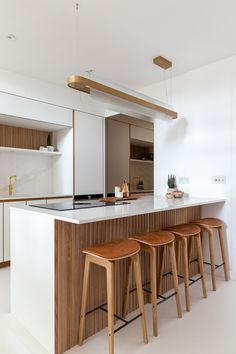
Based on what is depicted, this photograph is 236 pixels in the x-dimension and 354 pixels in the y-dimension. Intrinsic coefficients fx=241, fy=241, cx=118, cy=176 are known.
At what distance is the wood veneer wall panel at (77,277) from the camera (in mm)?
1666

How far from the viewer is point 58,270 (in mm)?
1662

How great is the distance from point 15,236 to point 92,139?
251 centimetres

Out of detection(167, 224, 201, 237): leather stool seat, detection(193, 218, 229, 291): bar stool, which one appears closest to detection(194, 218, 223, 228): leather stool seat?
detection(193, 218, 229, 291): bar stool

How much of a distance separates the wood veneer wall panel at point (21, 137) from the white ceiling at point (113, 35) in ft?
3.20

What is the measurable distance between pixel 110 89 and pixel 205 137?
1.66m

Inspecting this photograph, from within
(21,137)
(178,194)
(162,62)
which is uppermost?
(162,62)

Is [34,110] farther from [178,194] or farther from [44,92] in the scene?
[178,194]

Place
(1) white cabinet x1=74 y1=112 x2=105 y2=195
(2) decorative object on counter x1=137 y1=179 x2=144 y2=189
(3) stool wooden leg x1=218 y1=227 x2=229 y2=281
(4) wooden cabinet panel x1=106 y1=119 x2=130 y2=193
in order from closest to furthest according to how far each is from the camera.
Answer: (3) stool wooden leg x1=218 y1=227 x2=229 y2=281 < (1) white cabinet x1=74 y1=112 x2=105 y2=195 < (4) wooden cabinet panel x1=106 y1=119 x2=130 y2=193 < (2) decorative object on counter x1=137 y1=179 x2=144 y2=189

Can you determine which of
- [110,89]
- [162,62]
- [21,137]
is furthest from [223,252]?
[21,137]

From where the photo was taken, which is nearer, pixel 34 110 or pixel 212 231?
pixel 212 231

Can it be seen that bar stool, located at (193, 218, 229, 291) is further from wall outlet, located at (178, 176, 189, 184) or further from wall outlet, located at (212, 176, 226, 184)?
wall outlet, located at (178, 176, 189, 184)

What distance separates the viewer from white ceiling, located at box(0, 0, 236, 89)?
83.0 inches

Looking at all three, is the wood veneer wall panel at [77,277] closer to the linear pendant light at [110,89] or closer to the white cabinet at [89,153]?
the linear pendant light at [110,89]

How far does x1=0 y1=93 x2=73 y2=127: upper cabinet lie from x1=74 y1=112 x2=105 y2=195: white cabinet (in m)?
0.24
